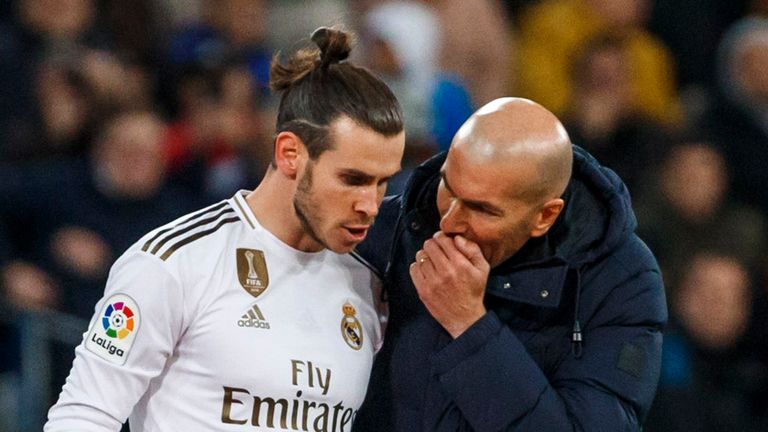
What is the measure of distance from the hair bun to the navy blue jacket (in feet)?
1.37

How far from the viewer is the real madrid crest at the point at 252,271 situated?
12.0 feet

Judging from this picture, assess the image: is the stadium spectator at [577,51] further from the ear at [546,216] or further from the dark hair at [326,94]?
the dark hair at [326,94]

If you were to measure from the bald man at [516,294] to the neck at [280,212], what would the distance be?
1.07 feet

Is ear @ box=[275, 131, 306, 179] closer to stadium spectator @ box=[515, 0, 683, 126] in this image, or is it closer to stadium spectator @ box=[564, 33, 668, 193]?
stadium spectator @ box=[564, 33, 668, 193]

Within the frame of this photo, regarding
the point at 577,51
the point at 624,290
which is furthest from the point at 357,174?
the point at 577,51

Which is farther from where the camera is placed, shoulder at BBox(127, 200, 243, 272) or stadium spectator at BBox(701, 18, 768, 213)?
stadium spectator at BBox(701, 18, 768, 213)

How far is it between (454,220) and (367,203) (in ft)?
0.80

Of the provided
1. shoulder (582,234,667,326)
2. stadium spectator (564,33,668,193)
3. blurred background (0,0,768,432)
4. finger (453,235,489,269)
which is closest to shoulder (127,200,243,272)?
finger (453,235,489,269)

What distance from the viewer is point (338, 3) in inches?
331

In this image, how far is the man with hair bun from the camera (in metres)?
3.50

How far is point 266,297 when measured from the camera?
3.69 m

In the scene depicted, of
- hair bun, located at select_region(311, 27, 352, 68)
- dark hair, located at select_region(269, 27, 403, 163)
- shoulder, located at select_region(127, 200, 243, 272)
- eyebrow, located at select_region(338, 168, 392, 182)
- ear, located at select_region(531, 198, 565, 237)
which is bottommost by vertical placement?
ear, located at select_region(531, 198, 565, 237)

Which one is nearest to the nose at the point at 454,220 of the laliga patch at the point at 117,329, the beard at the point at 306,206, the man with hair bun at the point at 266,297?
the man with hair bun at the point at 266,297

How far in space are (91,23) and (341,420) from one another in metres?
4.45
